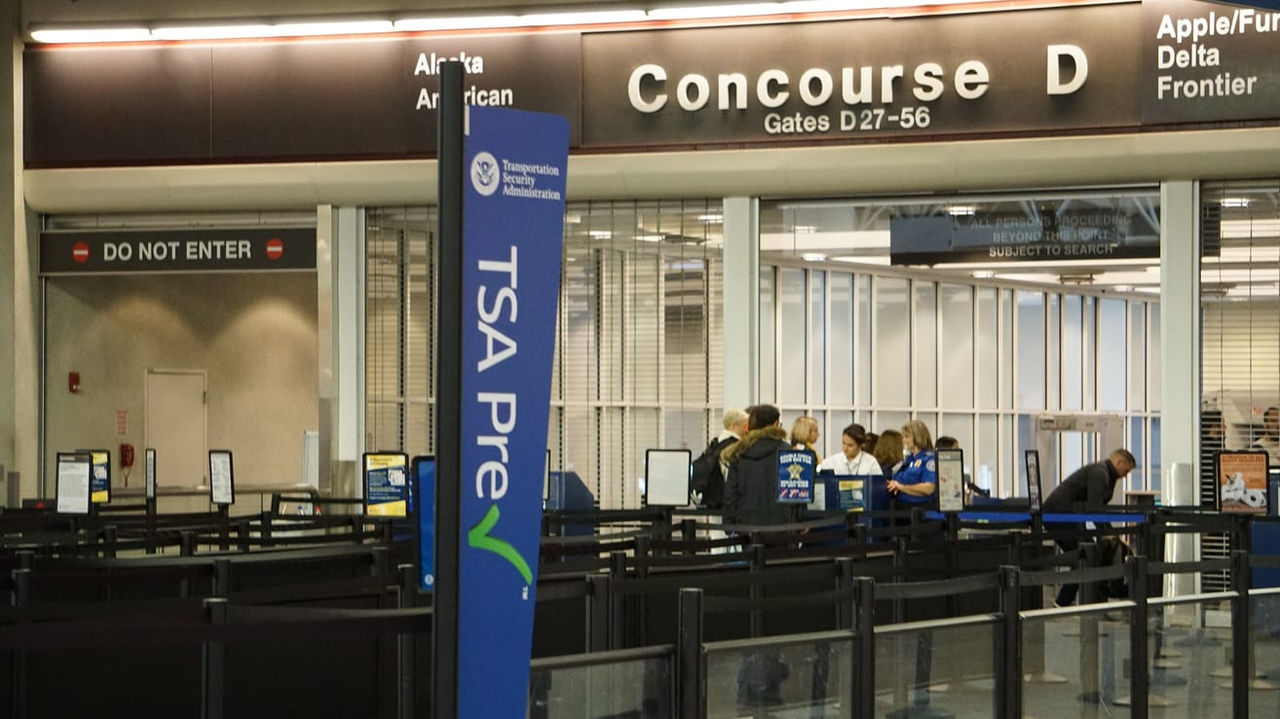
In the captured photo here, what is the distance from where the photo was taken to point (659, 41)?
16172mm

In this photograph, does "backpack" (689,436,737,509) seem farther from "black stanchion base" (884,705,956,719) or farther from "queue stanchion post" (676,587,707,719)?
"queue stanchion post" (676,587,707,719)

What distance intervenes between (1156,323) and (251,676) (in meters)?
18.4

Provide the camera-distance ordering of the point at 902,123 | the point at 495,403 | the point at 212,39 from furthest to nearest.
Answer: the point at 212,39 < the point at 902,123 < the point at 495,403

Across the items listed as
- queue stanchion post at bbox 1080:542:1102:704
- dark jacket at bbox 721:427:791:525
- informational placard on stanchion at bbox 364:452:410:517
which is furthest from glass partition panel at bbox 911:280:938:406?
queue stanchion post at bbox 1080:542:1102:704

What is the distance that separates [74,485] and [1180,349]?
9.22m

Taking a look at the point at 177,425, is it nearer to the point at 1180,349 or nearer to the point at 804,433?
the point at 804,433

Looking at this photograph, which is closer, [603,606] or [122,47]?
[603,606]

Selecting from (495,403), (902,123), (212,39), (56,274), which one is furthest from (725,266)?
(495,403)

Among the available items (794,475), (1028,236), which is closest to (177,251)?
(1028,236)

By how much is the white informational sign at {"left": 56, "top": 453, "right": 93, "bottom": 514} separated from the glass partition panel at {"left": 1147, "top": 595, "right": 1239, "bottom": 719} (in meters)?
7.99

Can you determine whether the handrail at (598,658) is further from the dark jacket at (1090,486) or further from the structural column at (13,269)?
the structural column at (13,269)

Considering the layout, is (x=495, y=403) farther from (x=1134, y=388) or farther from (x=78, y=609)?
(x=1134, y=388)

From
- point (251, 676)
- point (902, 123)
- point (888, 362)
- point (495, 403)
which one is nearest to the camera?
point (495, 403)

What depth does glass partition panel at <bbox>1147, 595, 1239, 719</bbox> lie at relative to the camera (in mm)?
6801
